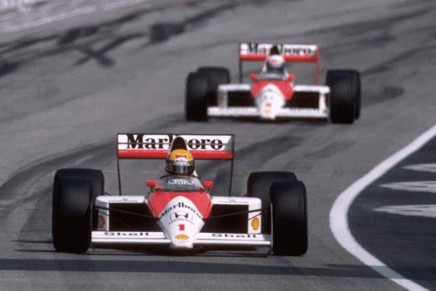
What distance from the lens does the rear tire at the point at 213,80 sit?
31277 millimetres

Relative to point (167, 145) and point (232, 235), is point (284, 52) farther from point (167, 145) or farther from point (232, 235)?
point (232, 235)

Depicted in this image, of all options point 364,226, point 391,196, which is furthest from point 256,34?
point 364,226

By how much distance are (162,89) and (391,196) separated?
14.4 meters

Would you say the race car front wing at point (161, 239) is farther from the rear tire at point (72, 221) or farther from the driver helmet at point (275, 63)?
the driver helmet at point (275, 63)

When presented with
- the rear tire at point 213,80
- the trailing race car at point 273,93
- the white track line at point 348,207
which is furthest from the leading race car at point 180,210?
the rear tire at point 213,80

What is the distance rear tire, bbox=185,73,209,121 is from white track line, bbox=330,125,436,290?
12.6ft

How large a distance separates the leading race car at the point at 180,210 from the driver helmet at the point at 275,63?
40.9 feet

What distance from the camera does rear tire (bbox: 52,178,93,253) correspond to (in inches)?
648

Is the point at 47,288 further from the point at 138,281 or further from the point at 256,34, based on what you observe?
the point at 256,34

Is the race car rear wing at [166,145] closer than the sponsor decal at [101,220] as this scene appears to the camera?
No

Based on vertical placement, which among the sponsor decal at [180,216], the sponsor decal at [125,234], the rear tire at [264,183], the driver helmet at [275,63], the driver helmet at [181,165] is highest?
the driver helmet at [275,63]

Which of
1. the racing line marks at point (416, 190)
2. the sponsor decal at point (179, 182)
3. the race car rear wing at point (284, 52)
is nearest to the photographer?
the sponsor decal at point (179, 182)

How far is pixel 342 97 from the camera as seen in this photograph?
3072cm

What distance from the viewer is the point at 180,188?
1716 centimetres
